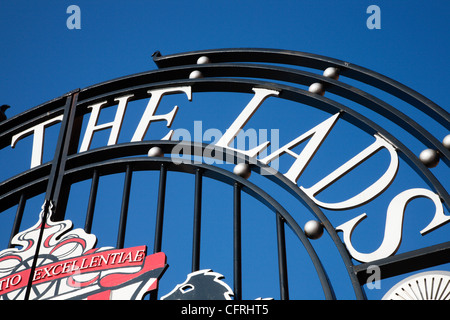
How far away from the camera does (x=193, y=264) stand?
4.27 metres

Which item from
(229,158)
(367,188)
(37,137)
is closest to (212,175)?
(229,158)

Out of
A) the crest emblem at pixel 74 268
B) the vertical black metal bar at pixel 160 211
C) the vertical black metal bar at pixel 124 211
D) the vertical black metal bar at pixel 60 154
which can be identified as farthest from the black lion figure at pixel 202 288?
the vertical black metal bar at pixel 60 154

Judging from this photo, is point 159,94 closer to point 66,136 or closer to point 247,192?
point 66,136

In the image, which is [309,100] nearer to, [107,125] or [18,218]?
[107,125]

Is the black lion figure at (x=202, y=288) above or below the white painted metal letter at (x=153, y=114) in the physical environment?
below

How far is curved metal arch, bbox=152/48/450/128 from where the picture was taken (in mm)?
4422

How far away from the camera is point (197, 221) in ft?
14.7

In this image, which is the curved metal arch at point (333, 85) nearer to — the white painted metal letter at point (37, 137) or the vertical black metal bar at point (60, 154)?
the vertical black metal bar at point (60, 154)

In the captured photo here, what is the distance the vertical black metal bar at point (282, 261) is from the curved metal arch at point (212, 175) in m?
0.05

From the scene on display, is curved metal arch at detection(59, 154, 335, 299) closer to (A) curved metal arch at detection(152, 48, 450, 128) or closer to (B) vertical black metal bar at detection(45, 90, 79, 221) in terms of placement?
(B) vertical black metal bar at detection(45, 90, 79, 221)

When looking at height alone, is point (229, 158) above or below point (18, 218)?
above

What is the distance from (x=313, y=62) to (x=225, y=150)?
0.95 metres

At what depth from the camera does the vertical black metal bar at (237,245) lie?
410 centimetres

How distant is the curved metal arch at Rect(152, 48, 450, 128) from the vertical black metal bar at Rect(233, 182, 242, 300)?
1.12m
